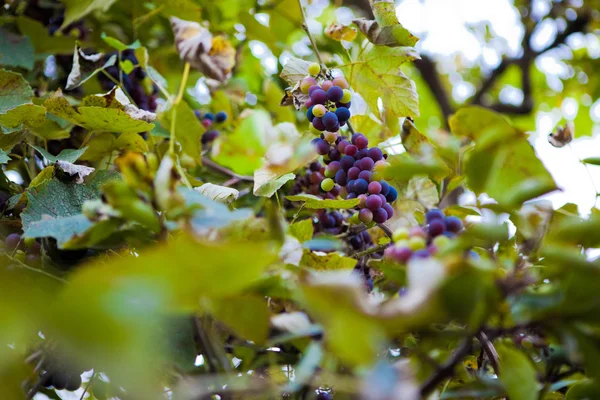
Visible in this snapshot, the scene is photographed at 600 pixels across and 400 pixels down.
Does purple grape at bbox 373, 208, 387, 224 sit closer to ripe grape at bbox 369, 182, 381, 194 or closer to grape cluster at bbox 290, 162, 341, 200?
ripe grape at bbox 369, 182, 381, 194

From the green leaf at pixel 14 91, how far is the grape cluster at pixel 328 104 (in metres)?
0.44

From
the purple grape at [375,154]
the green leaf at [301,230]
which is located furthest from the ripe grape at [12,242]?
the purple grape at [375,154]

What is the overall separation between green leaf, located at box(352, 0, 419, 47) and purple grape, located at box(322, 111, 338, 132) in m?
0.18

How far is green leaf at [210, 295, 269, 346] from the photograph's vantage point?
0.46m

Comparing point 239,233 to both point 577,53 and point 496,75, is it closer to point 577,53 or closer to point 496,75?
point 496,75

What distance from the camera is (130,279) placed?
0.35 metres

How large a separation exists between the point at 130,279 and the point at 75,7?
2.85ft

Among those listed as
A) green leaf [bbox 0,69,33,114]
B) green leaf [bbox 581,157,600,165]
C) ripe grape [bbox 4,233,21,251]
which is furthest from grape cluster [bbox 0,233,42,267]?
green leaf [bbox 581,157,600,165]

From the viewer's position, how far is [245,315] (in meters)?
0.48

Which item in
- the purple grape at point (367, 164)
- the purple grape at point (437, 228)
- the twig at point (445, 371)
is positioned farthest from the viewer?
the purple grape at point (367, 164)

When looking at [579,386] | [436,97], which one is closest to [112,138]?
[579,386]

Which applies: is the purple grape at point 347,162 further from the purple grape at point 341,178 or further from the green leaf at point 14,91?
the green leaf at point 14,91

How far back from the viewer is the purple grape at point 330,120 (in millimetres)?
724

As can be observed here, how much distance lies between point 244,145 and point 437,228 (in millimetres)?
547
